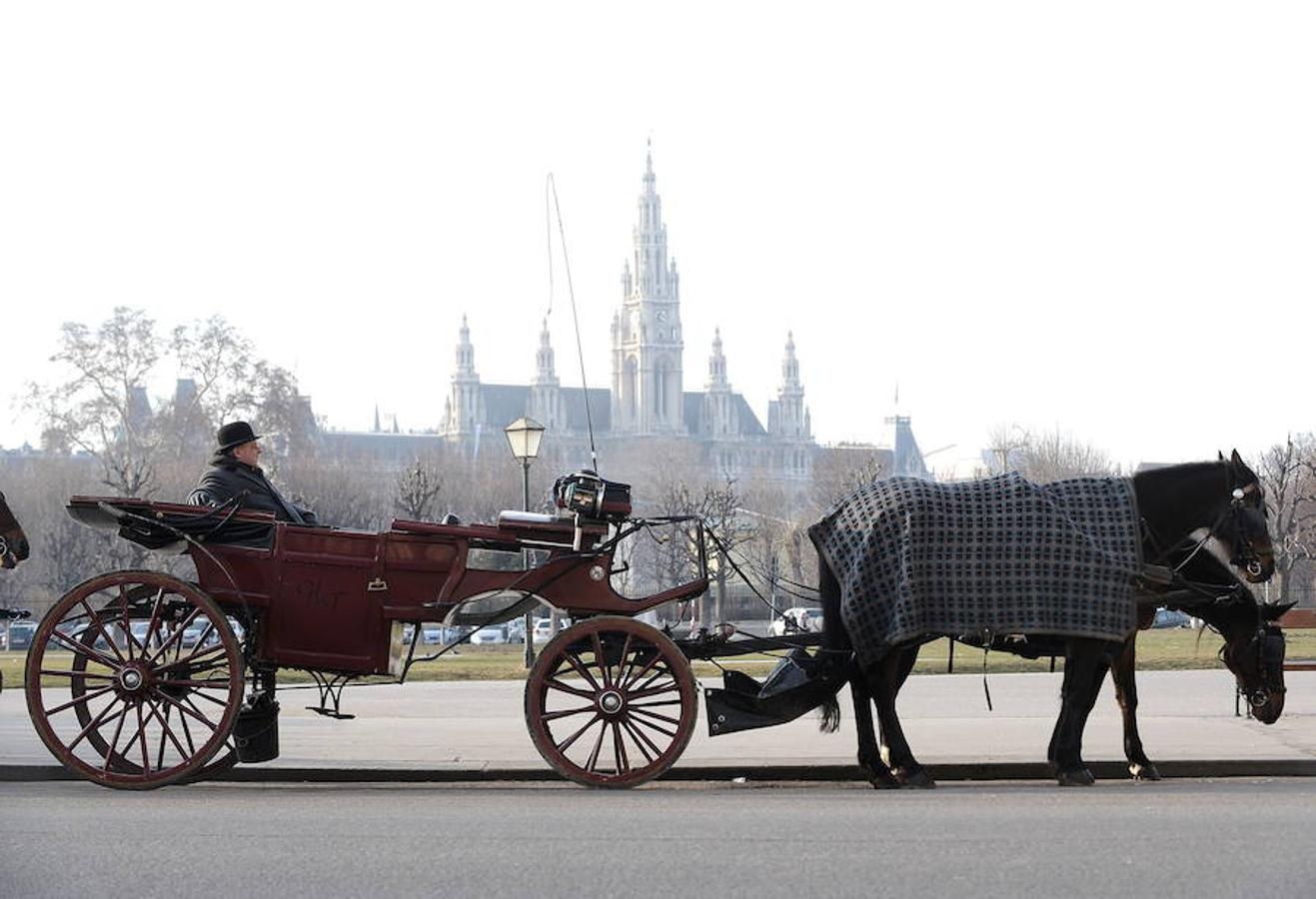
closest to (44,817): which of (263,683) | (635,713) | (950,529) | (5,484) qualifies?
(263,683)

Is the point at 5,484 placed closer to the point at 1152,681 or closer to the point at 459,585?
the point at 1152,681

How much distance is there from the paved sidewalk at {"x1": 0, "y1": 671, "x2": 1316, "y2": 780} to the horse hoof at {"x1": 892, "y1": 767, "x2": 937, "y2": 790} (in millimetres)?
400

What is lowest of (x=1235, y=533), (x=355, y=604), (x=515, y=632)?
(x=515, y=632)

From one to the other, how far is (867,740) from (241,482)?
12.2ft

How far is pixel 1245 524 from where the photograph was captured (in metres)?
11.6

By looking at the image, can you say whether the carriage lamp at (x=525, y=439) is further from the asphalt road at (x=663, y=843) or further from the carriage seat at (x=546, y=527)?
the asphalt road at (x=663, y=843)

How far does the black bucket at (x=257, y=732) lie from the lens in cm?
1107

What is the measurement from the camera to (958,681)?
72.9 feet

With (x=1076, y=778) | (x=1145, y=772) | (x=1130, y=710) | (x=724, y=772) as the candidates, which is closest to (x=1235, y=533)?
(x=1130, y=710)

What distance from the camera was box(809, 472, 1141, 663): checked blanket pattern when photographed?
11.0 metres

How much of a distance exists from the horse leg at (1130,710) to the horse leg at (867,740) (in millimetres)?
1362

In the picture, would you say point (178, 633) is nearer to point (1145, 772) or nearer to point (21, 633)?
point (1145, 772)

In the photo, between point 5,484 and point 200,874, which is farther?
point 5,484

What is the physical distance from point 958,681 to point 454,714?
22.9 feet
